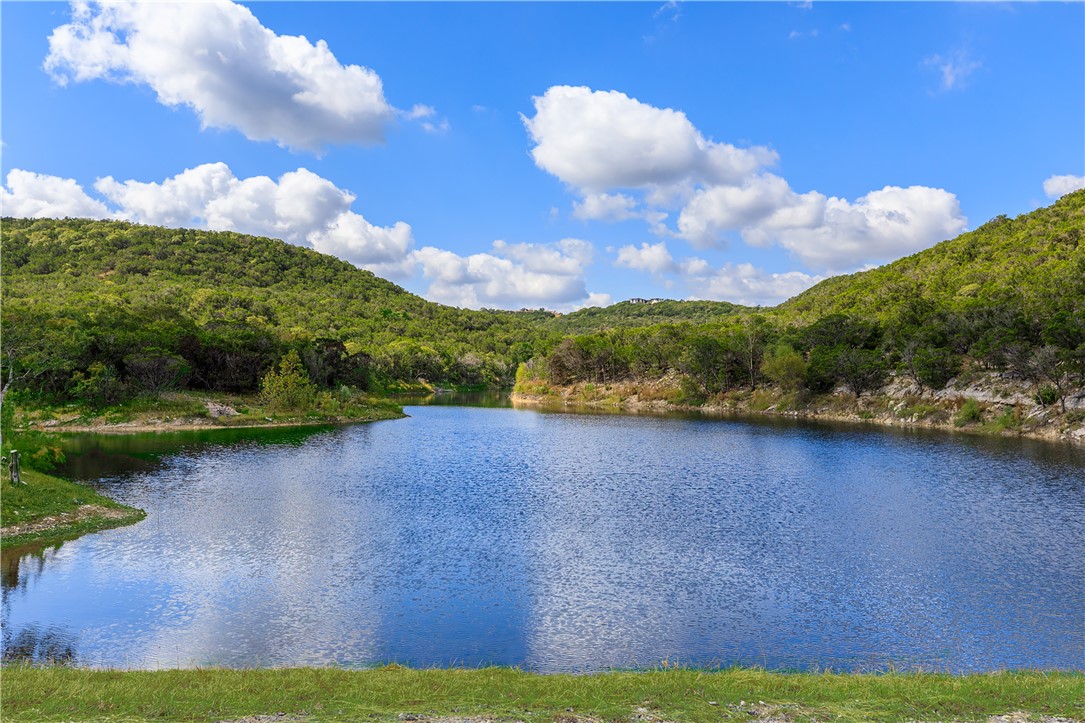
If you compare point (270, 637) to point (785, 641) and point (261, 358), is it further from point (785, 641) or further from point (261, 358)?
point (261, 358)

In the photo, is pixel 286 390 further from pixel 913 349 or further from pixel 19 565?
pixel 913 349

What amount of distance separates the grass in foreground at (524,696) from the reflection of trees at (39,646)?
3524mm

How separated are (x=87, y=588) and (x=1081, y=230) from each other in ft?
550

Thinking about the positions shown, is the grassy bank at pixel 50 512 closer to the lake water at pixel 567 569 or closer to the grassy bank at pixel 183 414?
the lake water at pixel 567 569

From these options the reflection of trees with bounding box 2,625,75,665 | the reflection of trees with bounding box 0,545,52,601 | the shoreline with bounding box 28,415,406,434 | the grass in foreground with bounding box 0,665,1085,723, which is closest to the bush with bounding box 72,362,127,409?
the shoreline with bounding box 28,415,406,434

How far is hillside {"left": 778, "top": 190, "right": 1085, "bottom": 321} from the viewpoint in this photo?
3996 inches

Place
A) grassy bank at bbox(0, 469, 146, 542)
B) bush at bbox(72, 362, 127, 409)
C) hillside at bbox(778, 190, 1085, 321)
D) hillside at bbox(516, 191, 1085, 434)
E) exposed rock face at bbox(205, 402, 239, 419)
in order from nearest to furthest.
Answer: grassy bank at bbox(0, 469, 146, 542) → bush at bbox(72, 362, 127, 409) → hillside at bbox(516, 191, 1085, 434) → exposed rock face at bbox(205, 402, 239, 419) → hillside at bbox(778, 190, 1085, 321)

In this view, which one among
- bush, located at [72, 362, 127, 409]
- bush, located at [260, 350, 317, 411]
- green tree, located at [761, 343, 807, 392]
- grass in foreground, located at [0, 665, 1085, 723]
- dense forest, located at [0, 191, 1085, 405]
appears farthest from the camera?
green tree, located at [761, 343, 807, 392]

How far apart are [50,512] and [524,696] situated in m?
29.1

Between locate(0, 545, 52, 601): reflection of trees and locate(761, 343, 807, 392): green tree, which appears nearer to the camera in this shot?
locate(0, 545, 52, 601): reflection of trees

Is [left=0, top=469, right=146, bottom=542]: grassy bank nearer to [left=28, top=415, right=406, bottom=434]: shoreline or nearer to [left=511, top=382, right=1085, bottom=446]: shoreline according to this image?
[left=28, top=415, right=406, bottom=434]: shoreline

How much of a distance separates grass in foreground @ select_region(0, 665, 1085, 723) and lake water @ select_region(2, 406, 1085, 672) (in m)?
3.53

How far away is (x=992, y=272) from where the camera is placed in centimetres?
13175

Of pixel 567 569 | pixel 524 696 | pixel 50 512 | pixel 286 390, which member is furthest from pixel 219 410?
pixel 524 696
